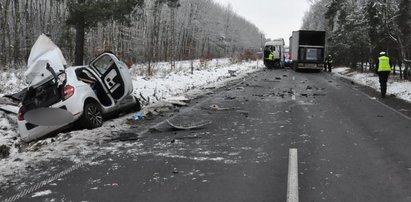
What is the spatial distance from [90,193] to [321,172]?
3059 millimetres

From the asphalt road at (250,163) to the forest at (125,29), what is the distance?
592 centimetres

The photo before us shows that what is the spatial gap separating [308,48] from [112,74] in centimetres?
2754

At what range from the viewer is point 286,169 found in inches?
233

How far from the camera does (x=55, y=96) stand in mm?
8953

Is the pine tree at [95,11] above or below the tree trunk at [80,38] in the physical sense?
above

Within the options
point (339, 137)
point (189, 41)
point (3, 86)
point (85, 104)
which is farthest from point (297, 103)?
point (189, 41)

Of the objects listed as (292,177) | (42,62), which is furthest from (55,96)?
(292,177)

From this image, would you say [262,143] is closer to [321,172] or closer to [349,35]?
[321,172]

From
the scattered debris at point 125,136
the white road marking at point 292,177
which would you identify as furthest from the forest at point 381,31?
the scattered debris at point 125,136

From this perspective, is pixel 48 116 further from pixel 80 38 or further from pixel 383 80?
pixel 383 80

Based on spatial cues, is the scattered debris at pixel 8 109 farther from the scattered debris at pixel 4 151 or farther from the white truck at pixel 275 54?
the white truck at pixel 275 54

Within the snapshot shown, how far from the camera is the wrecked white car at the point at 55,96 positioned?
8688 millimetres

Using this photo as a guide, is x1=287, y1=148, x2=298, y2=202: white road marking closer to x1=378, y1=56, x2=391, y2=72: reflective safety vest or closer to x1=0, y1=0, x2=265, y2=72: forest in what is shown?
x1=0, y1=0, x2=265, y2=72: forest

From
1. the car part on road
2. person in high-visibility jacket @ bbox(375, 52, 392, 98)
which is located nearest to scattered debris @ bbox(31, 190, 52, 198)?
the car part on road
